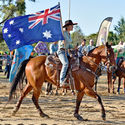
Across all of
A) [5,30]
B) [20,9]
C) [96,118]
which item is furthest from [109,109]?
[20,9]

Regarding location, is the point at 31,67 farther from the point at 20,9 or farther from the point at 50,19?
the point at 20,9

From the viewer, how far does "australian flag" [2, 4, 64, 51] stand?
8234 mm

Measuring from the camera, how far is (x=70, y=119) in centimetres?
748

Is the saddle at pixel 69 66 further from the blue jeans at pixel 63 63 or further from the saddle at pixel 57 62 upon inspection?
the blue jeans at pixel 63 63

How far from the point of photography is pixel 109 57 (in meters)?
7.63

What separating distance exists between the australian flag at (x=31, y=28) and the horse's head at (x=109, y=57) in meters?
1.85

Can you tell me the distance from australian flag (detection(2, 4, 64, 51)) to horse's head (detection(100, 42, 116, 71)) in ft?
6.05

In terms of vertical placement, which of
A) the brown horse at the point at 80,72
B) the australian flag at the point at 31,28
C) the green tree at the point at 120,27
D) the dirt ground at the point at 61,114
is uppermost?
the green tree at the point at 120,27

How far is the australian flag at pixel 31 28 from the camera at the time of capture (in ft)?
27.0

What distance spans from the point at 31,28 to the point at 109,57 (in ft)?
9.04

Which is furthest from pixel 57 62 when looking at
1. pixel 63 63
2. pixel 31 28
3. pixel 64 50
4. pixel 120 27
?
pixel 120 27

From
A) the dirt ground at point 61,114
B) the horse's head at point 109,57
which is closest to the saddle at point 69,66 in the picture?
the horse's head at point 109,57

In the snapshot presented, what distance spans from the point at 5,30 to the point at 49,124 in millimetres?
3515

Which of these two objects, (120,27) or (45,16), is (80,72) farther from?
(120,27)
